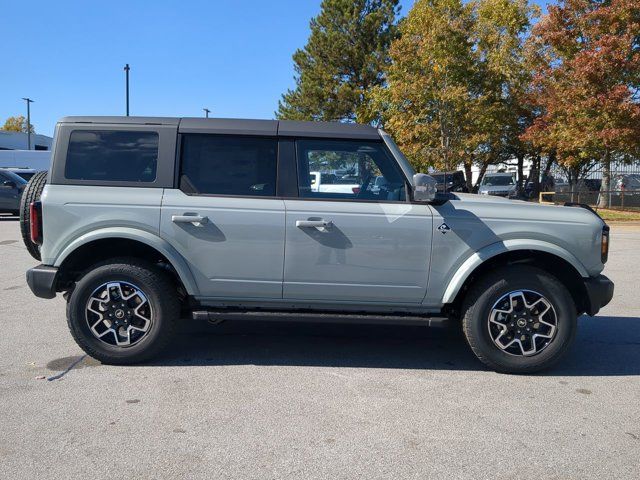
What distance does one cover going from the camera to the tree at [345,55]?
1382 inches

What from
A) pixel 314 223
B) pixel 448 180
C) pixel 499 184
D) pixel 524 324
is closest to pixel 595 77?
pixel 499 184

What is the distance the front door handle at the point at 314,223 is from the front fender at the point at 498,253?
112 cm

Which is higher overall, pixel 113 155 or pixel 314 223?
pixel 113 155

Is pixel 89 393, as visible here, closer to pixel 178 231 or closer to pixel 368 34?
pixel 178 231

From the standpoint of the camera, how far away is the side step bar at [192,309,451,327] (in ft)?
15.8

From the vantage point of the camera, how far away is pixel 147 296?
4.87 meters

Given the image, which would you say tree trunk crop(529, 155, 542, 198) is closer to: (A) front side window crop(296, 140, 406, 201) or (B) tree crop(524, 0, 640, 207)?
(B) tree crop(524, 0, 640, 207)

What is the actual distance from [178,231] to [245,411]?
1.60 meters

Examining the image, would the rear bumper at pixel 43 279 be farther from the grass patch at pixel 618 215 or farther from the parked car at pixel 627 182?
the parked car at pixel 627 182

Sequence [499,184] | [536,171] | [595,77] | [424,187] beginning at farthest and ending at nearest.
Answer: [536,171] < [499,184] < [595,77] < [424,187]

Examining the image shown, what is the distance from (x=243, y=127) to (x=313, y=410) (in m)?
2.39

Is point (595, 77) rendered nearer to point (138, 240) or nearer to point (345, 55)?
point (345, 55)

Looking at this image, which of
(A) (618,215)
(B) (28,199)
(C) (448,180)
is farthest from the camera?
(A) (618,215)

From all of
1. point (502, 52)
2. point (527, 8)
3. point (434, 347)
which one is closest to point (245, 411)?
point (434, 347)
